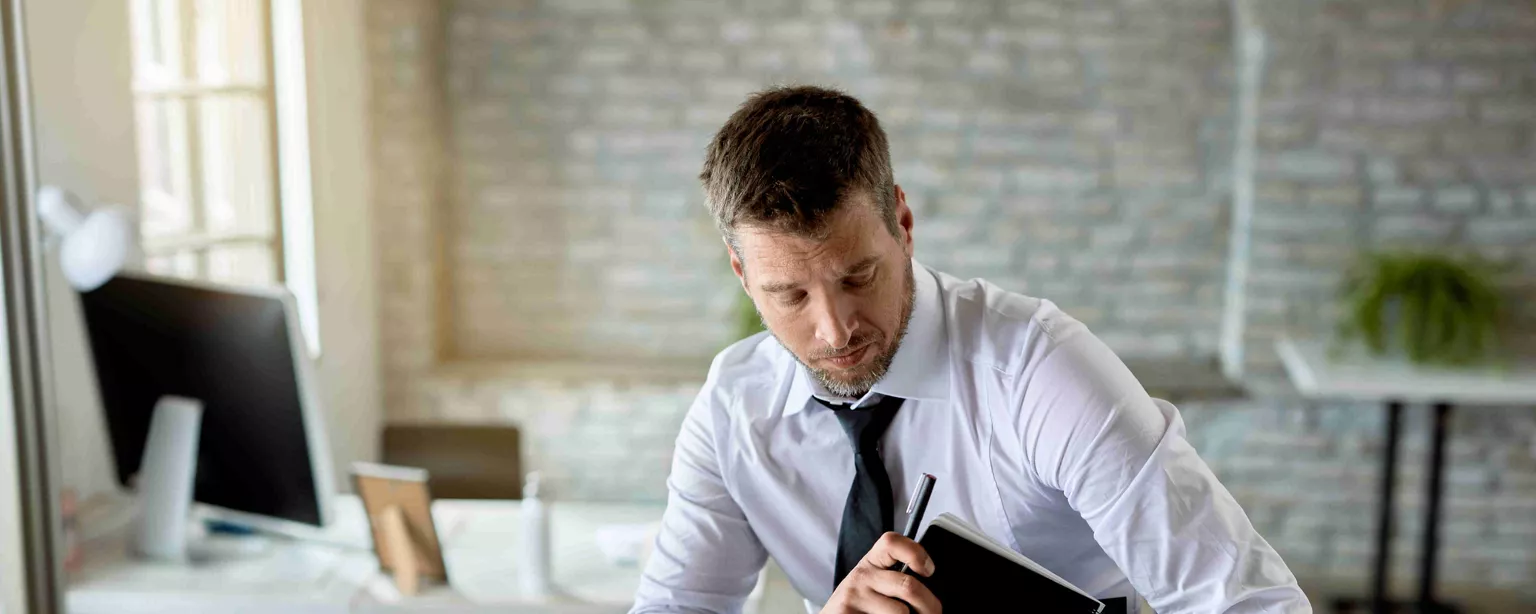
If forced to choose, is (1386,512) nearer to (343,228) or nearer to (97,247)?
(343,228)

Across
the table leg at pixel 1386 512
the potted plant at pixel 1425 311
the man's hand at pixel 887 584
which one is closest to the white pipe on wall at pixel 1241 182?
the potted plant at pixel 1425 311

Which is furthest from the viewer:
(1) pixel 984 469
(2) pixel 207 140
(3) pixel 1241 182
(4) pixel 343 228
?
(3) pixel 1241 182

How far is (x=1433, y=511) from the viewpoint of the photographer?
3.80 metres

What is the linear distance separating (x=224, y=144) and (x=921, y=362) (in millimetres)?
2539

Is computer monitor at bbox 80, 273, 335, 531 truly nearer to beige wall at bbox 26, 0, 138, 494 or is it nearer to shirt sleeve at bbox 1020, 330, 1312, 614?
beige wall at bbox 26, 0, 138, 494

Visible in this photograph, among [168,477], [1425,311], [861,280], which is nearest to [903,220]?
[861,280]

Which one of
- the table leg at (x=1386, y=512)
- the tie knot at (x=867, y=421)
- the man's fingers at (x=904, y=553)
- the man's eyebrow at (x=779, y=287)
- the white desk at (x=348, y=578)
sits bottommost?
the table leg at (x=1386, y=512)

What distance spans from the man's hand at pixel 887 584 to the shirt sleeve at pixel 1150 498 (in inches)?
7.8

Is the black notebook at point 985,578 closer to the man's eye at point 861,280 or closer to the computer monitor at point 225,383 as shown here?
the man's eye at point 861,280

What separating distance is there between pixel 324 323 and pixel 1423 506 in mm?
3370

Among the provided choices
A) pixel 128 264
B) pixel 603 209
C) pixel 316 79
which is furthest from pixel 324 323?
pixel 128 264

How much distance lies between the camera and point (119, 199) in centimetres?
286

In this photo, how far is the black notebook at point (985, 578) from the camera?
136 cm

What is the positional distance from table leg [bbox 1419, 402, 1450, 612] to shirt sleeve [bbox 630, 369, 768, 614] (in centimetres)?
267
